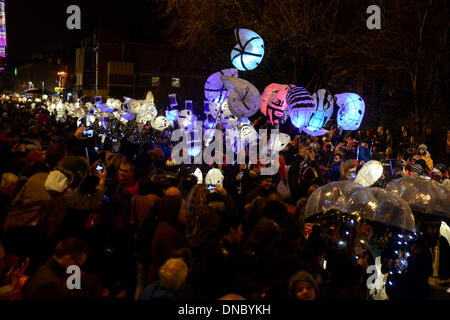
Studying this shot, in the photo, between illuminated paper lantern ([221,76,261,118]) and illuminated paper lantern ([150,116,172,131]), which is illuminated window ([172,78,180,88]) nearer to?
illuminated paper lantern ([150,116,172,131])

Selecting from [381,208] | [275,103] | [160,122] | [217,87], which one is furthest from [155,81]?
[381,208]

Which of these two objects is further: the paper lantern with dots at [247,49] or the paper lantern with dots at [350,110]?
the paper lantern with dots at [350,110]

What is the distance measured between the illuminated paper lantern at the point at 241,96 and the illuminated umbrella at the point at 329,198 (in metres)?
5.25

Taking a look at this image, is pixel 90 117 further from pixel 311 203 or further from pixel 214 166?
pixel 311 203

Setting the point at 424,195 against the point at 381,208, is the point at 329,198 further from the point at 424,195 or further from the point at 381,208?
the point at 424,195

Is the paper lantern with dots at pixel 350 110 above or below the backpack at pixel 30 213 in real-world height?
above

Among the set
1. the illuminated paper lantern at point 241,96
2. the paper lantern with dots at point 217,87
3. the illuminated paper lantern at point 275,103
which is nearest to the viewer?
the illuminated paper lantern at point 241,96

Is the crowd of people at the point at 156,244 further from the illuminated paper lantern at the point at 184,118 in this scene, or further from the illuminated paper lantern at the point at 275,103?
the illuminated paper lantern at the point at 184,118

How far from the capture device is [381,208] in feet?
15.5

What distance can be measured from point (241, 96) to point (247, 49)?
1.04m

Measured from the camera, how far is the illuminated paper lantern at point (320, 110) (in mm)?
10188

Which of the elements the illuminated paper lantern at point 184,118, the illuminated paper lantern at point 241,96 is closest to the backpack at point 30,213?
the illuminated paper lantern at point 241,96

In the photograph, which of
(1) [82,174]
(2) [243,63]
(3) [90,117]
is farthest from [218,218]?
(3) [90,117]
